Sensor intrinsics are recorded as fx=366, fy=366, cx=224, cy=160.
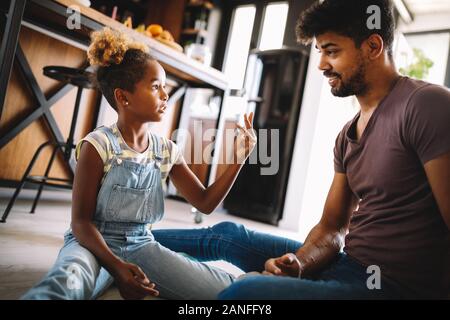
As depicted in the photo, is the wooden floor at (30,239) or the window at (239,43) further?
the window at (239,43)

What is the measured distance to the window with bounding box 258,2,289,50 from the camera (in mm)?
4930

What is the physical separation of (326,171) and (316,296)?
11.5 ft

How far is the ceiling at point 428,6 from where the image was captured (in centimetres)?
441

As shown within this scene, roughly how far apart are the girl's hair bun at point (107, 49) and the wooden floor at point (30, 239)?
74cm

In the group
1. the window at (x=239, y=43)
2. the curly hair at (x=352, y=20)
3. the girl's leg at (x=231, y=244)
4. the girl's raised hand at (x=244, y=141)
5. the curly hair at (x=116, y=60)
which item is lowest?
the girl's leg at (x=231, y=244)

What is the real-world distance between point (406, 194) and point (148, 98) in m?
0.84

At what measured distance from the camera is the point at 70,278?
32.3 inches

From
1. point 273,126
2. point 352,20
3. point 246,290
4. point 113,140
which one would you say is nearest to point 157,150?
point 113,140

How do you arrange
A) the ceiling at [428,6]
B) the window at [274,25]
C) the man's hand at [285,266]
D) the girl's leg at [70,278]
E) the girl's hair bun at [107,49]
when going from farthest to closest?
the window at [274,25], the ceiling at [428,6], the girl's hair bun at [107,49], the man's hand at [285,266], the girl's leg at [70,278]

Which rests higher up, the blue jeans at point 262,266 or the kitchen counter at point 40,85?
the kitchen counter at point 40,85

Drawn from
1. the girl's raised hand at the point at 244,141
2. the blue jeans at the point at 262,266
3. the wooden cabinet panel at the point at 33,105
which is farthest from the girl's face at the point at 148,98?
the wooden cabinet panel at the point at 33,105

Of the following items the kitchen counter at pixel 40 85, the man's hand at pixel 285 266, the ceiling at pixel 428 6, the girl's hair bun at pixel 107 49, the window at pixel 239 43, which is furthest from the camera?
the window at pixel 239 43

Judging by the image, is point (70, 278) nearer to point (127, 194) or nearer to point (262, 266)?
point (127, 194)

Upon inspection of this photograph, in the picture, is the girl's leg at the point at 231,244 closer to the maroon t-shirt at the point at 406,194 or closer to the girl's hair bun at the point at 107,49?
the maroon t-shirt at the point at 406,194
